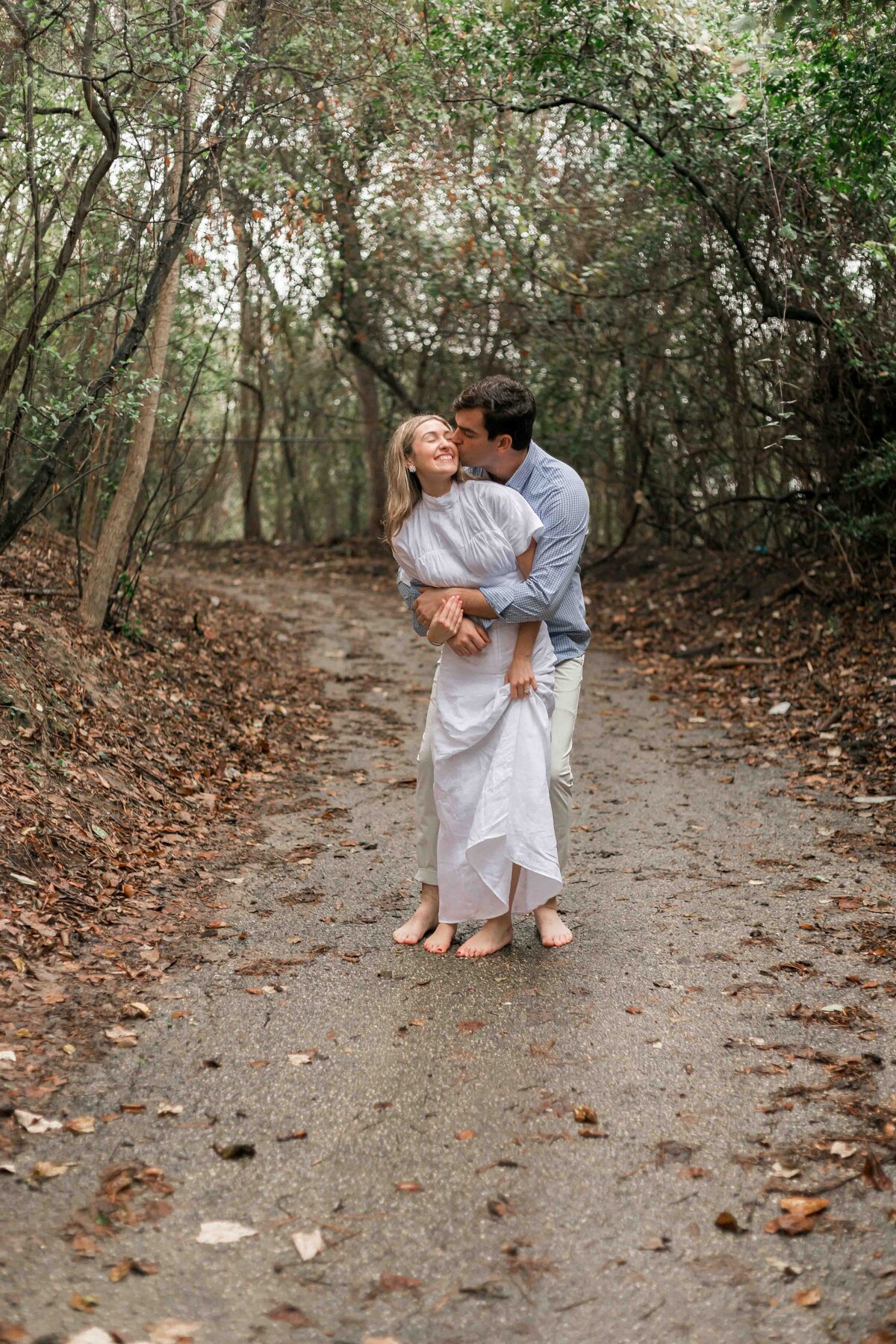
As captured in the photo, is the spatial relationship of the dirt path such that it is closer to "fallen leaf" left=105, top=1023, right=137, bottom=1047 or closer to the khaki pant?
"fallen leaf" left=105, top=1023, right=137, bottom=1047

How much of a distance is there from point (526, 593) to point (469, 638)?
274 millimetres

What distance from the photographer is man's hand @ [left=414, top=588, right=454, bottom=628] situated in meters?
4.56

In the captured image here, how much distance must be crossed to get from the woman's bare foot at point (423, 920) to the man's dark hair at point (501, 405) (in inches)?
70.8

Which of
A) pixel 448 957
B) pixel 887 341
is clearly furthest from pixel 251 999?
pixel 887 341

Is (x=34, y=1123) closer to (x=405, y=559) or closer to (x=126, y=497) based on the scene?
(x=405, y=559)

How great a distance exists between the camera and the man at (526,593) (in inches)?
175

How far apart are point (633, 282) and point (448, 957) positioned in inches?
429

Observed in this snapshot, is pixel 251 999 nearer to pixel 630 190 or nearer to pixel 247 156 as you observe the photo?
pixel 247 156

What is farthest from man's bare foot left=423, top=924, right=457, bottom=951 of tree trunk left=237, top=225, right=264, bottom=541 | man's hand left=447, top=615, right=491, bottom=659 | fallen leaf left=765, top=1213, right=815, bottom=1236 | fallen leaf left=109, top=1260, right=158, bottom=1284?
tree trunk left=237, top=225, right=264, bottom=541

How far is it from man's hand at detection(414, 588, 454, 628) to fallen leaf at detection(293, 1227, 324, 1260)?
7.61 ft

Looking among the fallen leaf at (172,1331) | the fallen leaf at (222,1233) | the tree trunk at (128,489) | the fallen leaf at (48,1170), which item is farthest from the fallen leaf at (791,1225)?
the tree trunk at (128,489)

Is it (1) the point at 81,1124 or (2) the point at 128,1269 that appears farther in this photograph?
(1) the point at 81,1124

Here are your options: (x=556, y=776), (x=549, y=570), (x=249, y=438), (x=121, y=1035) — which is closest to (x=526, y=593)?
(x=549, y=570)

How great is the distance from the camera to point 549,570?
446 centimetres
